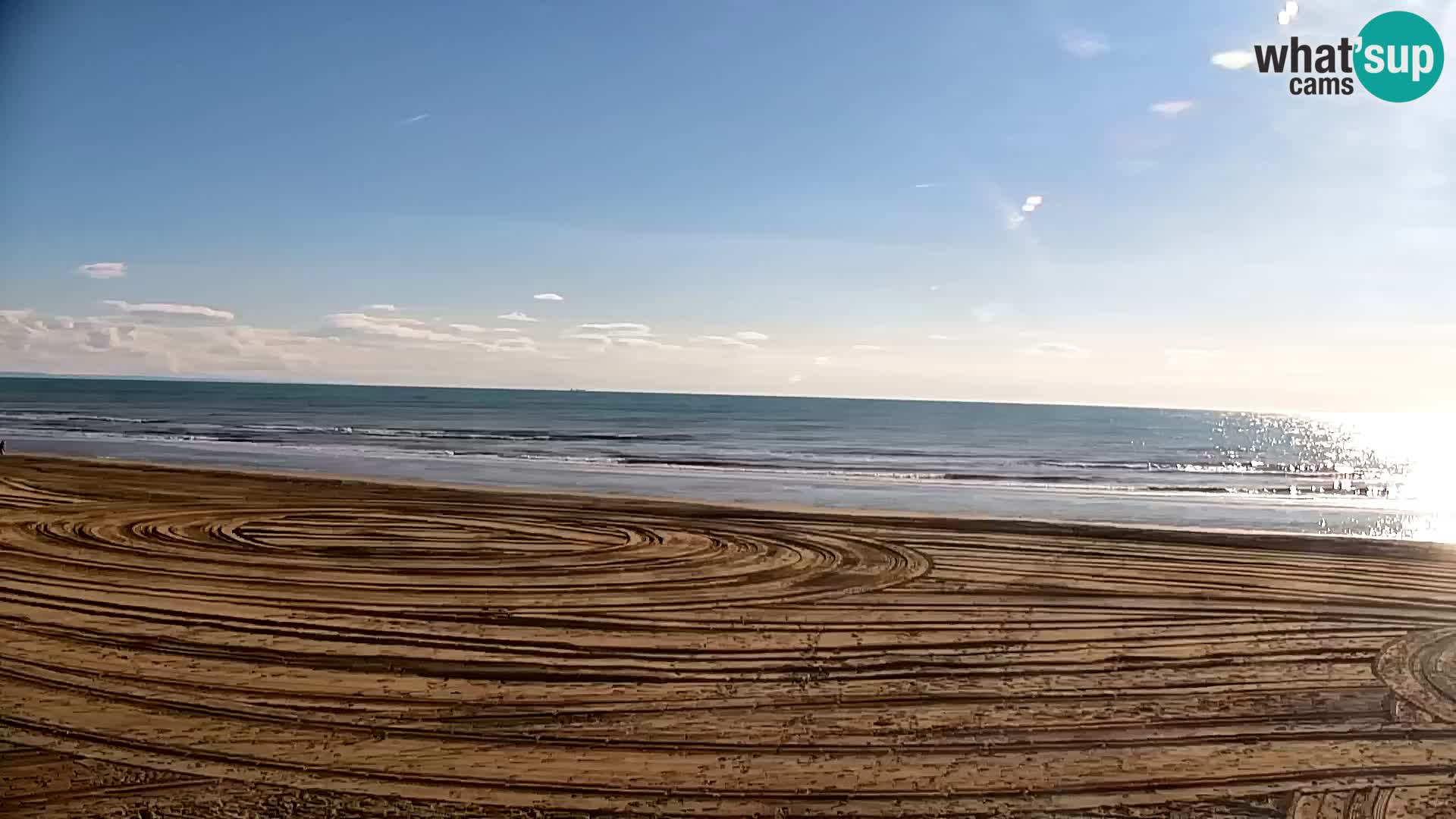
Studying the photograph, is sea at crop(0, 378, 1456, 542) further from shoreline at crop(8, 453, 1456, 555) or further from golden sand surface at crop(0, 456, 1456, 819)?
golden sand surface at crop(0, 456, 1456, 819)

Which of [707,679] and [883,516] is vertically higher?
[883,516]

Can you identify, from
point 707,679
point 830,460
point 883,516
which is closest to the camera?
point 707,679

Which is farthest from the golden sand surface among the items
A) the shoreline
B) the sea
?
the sea

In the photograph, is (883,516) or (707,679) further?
(883,516)

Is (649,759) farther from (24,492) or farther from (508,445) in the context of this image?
(508,445)

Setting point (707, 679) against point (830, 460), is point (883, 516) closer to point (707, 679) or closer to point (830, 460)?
point (707, 679)

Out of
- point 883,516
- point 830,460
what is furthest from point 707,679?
point 830,460

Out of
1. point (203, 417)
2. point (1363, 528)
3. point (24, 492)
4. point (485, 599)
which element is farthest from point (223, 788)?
point (203, 417)
